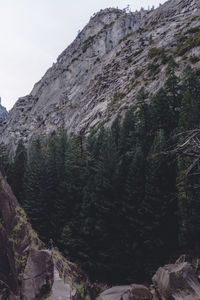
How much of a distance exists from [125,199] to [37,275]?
15683mm

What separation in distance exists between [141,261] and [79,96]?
54.7 metres

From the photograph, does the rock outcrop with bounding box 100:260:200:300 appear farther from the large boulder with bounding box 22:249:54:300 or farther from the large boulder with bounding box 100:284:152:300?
the large boulder with bounding box 22:249:54:300

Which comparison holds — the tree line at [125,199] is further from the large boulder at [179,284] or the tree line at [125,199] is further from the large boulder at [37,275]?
the large boulder at [37,275]

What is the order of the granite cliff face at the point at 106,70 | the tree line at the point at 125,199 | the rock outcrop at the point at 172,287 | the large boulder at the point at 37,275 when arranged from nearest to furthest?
the large boulder at the point at 37,275, the rock outcrop at the point at 172,287, the tree line at the point at 125,199, the granite cliff face at the point at 106,70

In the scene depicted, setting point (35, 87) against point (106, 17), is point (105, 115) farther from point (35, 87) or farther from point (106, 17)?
point (35, 87)

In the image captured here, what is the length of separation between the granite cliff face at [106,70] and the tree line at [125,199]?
13.3 m

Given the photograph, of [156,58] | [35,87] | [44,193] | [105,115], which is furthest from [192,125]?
[35,87]

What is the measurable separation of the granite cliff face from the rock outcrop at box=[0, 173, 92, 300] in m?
33.0

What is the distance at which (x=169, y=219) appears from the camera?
67.0 feet

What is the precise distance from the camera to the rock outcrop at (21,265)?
7.07m

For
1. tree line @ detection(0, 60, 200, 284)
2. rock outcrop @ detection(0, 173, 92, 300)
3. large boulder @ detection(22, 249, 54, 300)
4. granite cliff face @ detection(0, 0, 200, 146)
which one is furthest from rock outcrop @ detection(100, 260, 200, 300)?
granite cliff face @ detection(0, 0, 200, 146)

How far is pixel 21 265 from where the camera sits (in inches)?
320

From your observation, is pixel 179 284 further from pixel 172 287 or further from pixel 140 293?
pixel 140 293

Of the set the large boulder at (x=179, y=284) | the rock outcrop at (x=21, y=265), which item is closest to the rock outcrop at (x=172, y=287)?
the large boulder at (x=179, y=284)
